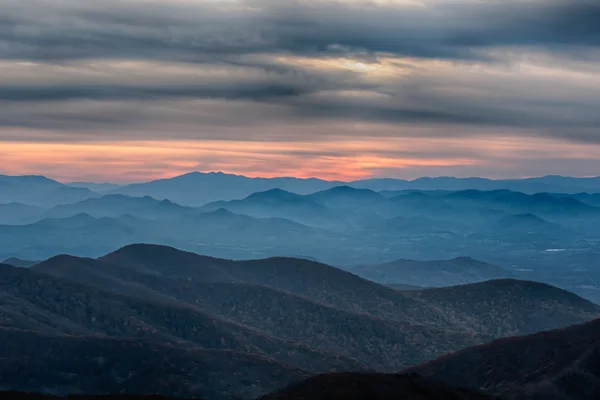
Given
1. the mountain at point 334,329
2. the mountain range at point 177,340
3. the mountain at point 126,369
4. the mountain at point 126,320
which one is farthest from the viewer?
the mountain at point 334,329

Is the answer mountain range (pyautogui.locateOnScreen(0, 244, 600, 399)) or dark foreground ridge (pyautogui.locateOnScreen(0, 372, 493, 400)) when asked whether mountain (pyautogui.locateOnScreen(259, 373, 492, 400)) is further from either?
mountain range (pyautogui.locateOnScreen(0, 244, 600, 399))

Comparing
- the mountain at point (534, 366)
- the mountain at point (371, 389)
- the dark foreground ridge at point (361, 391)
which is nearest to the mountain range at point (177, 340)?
Answer: the mountain at point (534, 366)

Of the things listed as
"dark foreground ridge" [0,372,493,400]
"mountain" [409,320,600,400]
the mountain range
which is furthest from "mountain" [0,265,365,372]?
"dark foreground ridge" [0,372,493,400]

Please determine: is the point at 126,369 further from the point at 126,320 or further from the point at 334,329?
the point at 334,329

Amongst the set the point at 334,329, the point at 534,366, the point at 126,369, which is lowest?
the point at 334,329

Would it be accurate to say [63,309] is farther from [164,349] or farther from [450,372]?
[450,372]

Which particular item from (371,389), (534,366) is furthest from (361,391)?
(534,366)

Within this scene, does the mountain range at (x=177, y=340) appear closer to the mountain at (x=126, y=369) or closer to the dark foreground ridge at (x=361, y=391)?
the mountain at (x=126, y=369)
